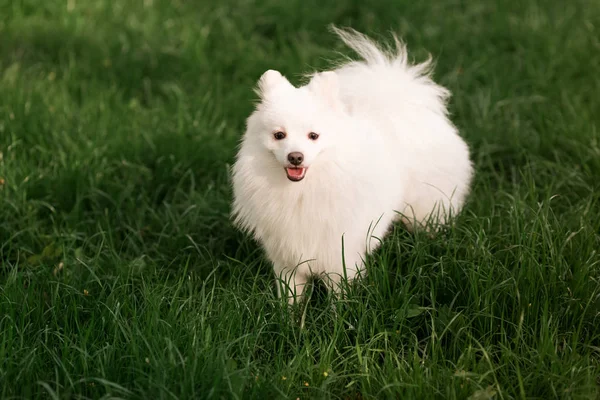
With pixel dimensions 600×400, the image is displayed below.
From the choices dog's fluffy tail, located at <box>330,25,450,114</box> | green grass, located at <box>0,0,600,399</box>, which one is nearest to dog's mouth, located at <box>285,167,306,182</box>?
green grass, located at <box>0,0,600,399</box>

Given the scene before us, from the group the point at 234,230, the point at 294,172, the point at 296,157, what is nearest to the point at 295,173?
the point at 294,172

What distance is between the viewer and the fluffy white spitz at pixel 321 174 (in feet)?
9.73

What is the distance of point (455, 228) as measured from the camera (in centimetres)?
354

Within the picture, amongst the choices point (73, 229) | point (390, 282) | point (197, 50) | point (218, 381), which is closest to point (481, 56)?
point (197, 50)

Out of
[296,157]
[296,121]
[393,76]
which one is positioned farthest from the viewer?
[393,76]

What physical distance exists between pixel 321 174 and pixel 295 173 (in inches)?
6.6

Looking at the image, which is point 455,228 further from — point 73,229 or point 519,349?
point 73,229

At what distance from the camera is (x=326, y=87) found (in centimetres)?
304

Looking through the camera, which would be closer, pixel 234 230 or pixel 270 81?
pixel 270 81

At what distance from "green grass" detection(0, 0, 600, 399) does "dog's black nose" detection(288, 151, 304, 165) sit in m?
0.60

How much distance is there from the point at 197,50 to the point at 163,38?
398 mm

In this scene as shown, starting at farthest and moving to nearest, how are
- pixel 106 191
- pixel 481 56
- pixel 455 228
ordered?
pixel 481 56 → pixel 106 191 → pixel 455 228

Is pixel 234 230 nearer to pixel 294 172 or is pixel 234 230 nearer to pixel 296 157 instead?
pixel 294 172

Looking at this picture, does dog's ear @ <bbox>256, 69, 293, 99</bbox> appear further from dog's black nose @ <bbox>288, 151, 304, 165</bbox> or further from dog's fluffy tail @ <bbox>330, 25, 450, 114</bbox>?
dog's fluffy tail @ <bbox>330, 25, 450, 114</bbox>
